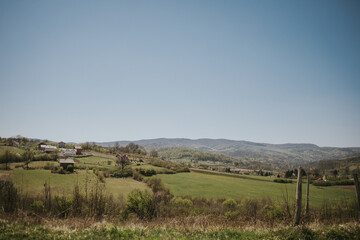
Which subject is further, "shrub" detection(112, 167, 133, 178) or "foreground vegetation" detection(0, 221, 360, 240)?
"shrub" detection(112, 167, 133, 178)

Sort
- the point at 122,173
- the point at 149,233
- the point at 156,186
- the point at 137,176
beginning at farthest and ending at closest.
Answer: the point at 137,176 < the point at 122,173 < the point at 156,186 < the point at 149,233

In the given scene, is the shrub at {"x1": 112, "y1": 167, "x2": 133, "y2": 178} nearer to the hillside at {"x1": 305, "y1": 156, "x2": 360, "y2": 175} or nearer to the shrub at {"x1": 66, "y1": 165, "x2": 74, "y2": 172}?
the shrub at {"x1": 66, "y1": 165, "x2": 74, "y2": 172}

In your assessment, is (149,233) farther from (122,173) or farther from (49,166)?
(49,166)

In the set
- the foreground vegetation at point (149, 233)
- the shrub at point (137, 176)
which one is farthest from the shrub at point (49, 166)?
the foreground vegetation at point (149, 233)

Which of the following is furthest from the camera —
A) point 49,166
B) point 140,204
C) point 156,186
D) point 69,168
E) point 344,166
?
point 344,166

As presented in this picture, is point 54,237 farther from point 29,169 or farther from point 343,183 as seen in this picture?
point 343,183

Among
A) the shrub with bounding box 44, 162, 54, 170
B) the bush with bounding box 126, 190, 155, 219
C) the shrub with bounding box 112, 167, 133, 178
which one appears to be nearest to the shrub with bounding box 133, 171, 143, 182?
the shrub with bounding box 112, 167, 133, 178

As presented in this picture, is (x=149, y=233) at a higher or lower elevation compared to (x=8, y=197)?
higher

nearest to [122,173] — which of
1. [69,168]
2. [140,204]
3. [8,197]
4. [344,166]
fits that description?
[69,168]

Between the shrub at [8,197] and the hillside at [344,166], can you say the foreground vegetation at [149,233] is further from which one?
the hillside at [344,166]

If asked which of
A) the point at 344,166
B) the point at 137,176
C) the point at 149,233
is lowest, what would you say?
the point at 344,166

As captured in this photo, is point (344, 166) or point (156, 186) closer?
point (156, 186)

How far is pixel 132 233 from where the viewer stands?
7.43 metres

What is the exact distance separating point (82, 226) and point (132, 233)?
102 inches
